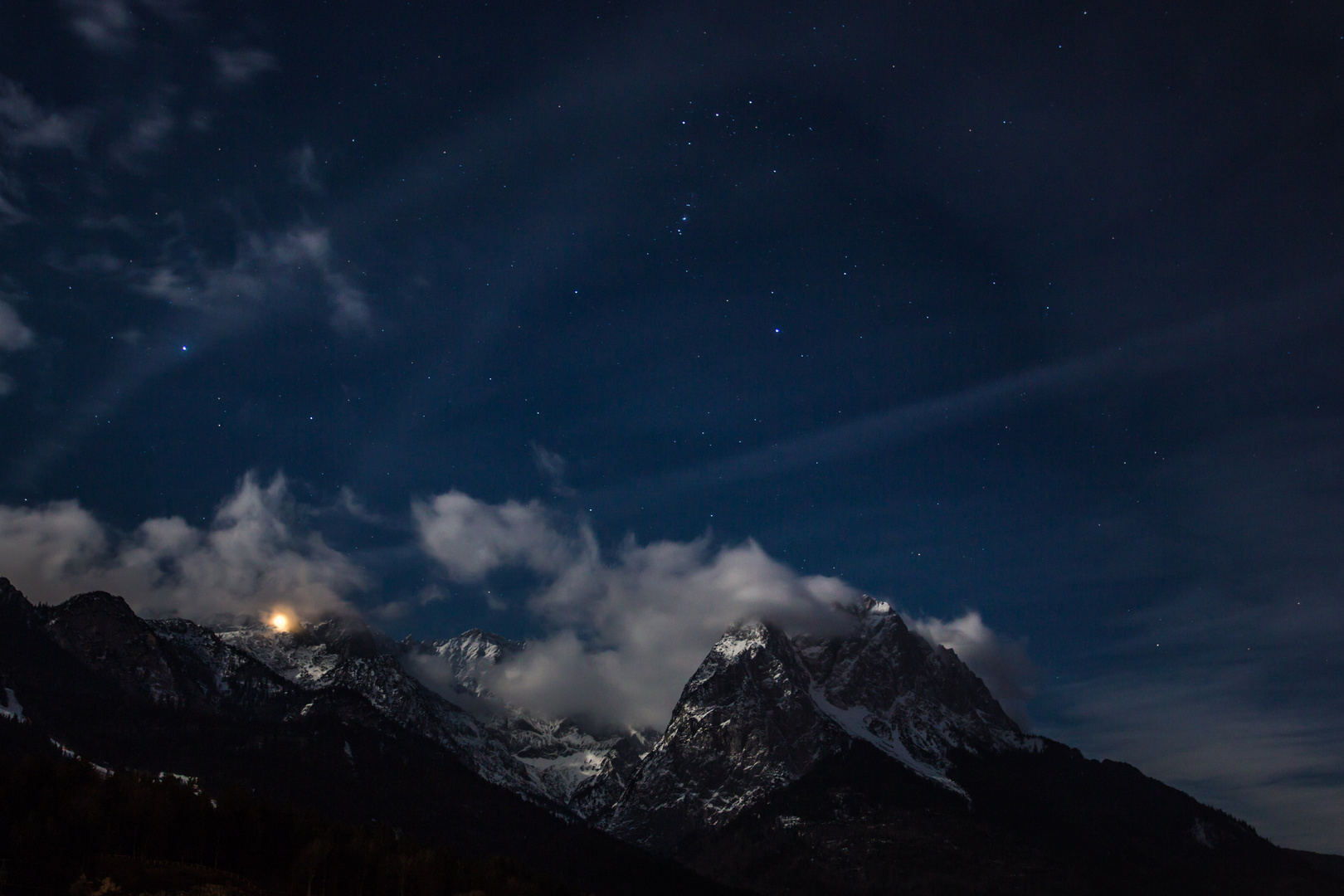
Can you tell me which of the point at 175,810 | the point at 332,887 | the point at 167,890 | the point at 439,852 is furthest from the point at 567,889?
the point at 167,890

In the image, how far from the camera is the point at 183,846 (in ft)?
477

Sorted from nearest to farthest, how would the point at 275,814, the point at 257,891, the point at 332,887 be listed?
the point at 257,891, the point at 332,887, the point at 275,814

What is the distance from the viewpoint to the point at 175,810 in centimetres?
14950

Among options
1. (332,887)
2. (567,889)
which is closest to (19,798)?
(332,887)

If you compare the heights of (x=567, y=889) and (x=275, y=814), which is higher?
(x=275, y=814)

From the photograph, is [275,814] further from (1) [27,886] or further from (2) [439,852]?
(1) [27,886]

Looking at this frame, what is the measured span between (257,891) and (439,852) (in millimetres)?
69083

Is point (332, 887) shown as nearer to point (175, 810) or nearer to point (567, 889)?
point (175, 810)

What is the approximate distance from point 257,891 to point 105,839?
34329 mm

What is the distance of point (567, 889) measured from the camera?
194 meters

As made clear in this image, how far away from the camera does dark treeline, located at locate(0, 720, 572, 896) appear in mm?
119250

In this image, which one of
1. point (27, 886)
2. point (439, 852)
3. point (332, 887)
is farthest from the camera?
point (439, 852)

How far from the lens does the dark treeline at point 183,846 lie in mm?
119250

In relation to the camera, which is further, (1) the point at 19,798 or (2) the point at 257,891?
(1) the point at 19,798
